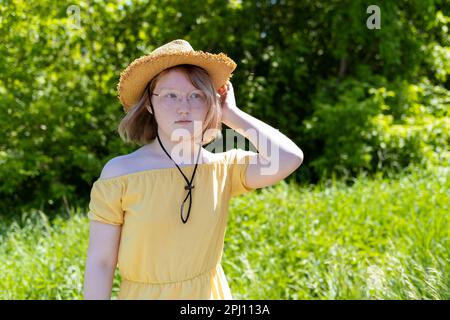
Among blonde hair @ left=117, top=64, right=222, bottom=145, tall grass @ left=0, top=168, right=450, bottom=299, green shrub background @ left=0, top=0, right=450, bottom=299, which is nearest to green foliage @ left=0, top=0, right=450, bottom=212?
green shrub background @ left=0, top=0, right=450, bottom=299

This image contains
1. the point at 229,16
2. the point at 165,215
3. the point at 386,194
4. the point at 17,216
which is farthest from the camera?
the point at 229,16

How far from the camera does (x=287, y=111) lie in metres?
6.23

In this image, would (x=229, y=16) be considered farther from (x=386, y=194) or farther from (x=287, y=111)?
(x=386, y=194)

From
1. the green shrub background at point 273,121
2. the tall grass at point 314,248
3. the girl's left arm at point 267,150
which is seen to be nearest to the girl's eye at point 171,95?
the girl's left arm at point 267,150

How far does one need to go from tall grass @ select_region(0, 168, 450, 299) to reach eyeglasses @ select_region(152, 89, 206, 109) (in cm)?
174

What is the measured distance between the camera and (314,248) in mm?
3736

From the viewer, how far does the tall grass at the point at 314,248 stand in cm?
326

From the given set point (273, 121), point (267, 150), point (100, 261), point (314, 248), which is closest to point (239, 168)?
point (267, 150)

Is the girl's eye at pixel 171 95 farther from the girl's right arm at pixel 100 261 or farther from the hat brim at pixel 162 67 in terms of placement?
the girl's right arm at pixel 100 261

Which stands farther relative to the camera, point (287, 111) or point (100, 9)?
point (287, 111)

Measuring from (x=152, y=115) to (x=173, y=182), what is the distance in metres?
0.26
